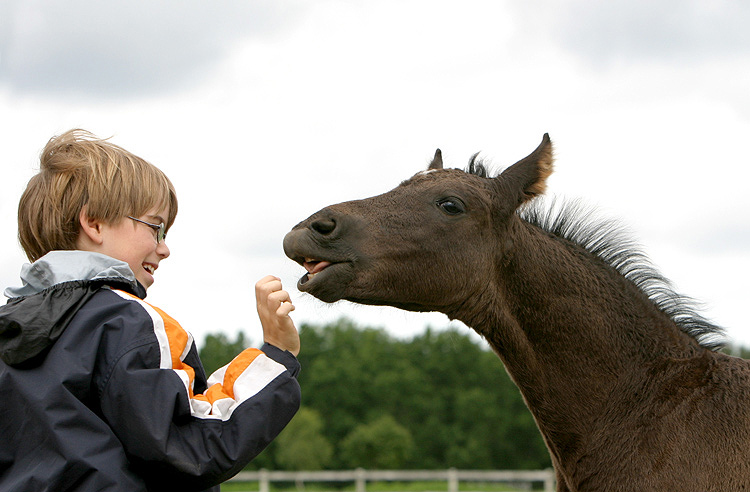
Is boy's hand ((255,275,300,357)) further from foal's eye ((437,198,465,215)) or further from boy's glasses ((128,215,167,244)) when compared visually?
foal's eye ((437,198,465,215))

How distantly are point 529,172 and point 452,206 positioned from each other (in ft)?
1.70

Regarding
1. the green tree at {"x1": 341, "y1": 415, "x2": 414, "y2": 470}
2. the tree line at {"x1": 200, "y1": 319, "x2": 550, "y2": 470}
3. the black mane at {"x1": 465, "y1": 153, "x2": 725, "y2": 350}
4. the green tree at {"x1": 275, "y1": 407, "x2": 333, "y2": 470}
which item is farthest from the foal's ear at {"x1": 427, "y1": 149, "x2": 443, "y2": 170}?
the tree line at {"x1": 200, "y1": 319, "x2": 550, "y2": 470}

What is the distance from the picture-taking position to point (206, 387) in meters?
2.62

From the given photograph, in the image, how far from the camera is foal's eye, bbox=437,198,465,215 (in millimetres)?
3777

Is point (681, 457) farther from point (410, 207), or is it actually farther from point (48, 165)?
point (48, 165)

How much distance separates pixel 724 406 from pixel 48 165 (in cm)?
309

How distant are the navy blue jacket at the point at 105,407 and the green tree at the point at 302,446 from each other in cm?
4510

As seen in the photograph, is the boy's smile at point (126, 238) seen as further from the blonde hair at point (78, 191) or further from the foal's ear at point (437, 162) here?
the foal's ear at point (437, 162)

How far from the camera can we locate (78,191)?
2.46 meters

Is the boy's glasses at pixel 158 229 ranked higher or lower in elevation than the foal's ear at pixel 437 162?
lower

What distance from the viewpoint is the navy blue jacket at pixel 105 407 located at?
2107 millimetres

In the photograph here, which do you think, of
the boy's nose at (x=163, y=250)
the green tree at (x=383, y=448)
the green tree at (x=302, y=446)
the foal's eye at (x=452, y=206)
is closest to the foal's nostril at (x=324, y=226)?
the foal's eye at (x=452, y=206)

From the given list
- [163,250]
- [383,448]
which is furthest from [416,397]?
[163,250]

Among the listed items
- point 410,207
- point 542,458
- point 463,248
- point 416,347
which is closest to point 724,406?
point 463,248
